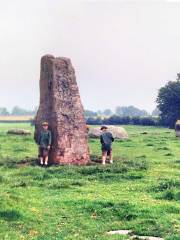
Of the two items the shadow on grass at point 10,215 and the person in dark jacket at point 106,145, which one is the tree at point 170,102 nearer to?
the person in dark jacket at point 106,145

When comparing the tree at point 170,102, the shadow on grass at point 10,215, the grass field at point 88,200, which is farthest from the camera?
the tree at point 170,102

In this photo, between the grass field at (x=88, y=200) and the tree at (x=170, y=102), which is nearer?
the grass field at (x=88, y=200)

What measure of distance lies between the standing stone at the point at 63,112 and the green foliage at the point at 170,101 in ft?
163

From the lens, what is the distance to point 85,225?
1507 centimetres

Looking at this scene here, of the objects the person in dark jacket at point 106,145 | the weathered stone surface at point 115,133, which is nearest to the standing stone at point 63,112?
the person in dark jacket at point 106,145

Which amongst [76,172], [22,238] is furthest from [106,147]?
[22,238]

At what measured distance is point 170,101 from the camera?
3108 inches

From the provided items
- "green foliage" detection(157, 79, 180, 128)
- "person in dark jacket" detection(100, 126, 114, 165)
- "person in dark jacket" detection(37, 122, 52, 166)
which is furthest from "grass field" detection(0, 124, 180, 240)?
"green foliage" detection(157, 79, 180, 128)

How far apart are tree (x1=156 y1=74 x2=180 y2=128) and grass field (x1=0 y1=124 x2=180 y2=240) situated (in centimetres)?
4980

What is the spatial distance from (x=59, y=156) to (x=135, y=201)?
10.9 m

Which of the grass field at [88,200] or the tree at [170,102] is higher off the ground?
the tree at [170,102]

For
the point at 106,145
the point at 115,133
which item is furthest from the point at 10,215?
the point at 115,133

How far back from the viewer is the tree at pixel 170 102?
78.2 metres

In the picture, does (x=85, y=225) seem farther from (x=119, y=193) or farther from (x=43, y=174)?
(x=43, y=174)
